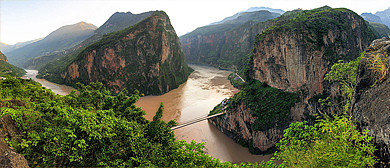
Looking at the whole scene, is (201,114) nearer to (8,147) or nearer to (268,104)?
(268,104)

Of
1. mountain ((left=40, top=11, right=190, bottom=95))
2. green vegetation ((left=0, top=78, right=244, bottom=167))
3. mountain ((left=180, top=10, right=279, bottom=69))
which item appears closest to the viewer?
green vegetation ((left=0, top=78, right=244, bottom=167))

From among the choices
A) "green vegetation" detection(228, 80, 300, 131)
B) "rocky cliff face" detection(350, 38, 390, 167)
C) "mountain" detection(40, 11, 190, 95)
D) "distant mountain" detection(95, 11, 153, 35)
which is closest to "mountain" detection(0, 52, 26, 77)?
"mountain" detection(40, 11, 190, 95)

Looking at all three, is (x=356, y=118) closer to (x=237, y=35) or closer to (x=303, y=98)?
(x=303, y=98)

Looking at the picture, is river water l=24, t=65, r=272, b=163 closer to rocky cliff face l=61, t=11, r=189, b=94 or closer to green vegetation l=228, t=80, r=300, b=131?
green vegetation l=228, t=80, r=300, b=131

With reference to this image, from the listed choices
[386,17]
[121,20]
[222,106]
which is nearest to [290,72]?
[222,106]

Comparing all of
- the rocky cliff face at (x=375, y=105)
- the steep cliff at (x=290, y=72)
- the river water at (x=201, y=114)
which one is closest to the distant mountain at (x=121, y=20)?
the river water at (x=201, y=114)

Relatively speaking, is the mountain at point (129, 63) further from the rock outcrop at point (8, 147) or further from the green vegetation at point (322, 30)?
the rock outcrop at point (8, 147)
